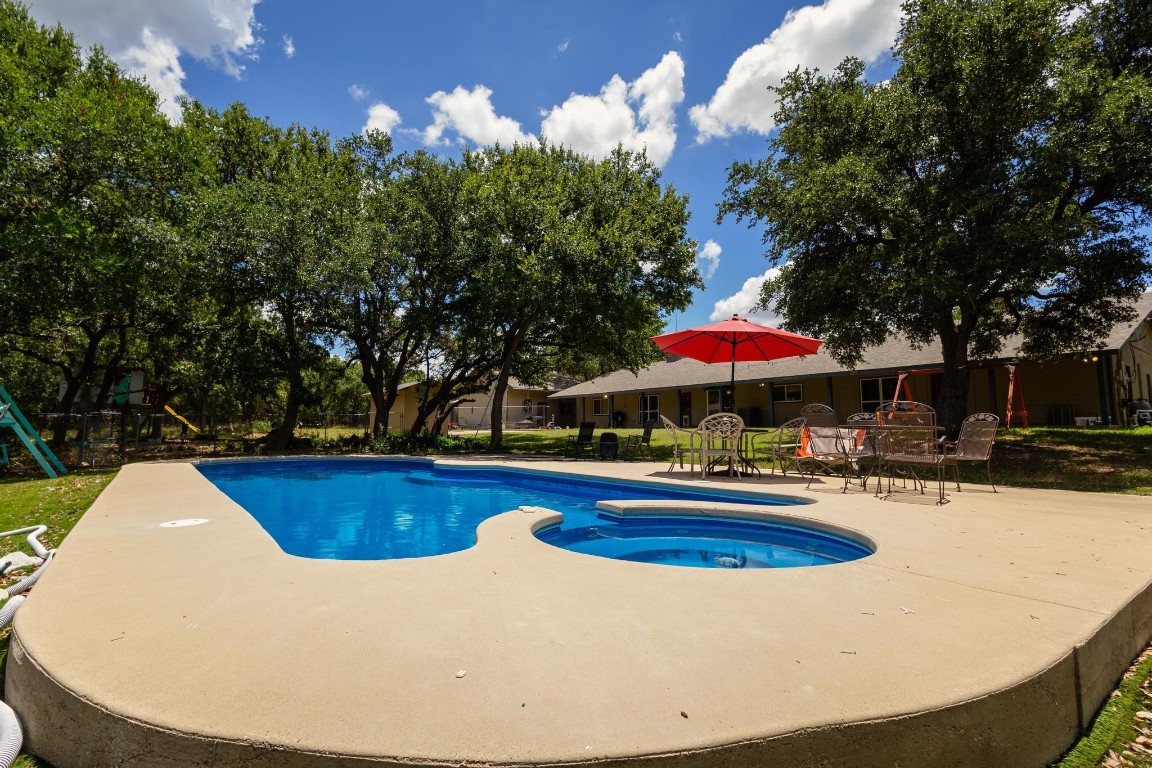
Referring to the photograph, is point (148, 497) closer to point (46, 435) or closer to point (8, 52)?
point (8, 52)

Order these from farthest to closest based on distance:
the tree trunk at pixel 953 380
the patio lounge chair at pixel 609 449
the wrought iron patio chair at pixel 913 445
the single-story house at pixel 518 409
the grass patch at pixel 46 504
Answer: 1. the single-story house at pixel 518 409
2. the patio lounge chair at pixel 609 449
3. the tree trunk at pixel 953 380
4. the wrought iron patio chair at pixel 913 445
5. the grass patch at pixel 46 504

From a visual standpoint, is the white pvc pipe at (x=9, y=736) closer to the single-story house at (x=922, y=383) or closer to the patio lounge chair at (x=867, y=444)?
the patio lounge chair at (x=867, y=444)

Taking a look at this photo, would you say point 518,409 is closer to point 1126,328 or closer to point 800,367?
point 800,367

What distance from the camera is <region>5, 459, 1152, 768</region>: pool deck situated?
5.45 ft

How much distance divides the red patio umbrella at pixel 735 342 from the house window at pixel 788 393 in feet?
47.1

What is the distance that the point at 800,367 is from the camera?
72.5ft

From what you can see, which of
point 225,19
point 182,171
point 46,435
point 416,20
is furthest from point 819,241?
point 46,435

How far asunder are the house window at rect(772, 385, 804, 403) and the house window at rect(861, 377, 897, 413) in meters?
2.47

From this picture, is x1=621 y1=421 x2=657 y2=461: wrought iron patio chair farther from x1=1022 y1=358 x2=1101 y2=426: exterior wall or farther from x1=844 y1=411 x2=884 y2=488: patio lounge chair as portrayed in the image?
x1=1022 y1=358 x2=1101 y2=426: exterior wall

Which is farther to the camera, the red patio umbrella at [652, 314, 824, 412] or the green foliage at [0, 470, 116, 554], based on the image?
the red patio umbrella at [652, 314, 824, 412]

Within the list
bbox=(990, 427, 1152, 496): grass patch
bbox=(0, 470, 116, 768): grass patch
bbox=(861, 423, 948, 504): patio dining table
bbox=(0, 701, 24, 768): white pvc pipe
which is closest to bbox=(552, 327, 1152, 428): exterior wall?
bbox=(990, 427, 1152, 496): grass patch

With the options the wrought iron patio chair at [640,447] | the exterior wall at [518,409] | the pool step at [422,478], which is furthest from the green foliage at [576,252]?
the exterior wall at [518,409]

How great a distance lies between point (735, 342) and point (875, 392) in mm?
14959

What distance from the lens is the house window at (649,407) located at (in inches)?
1191
